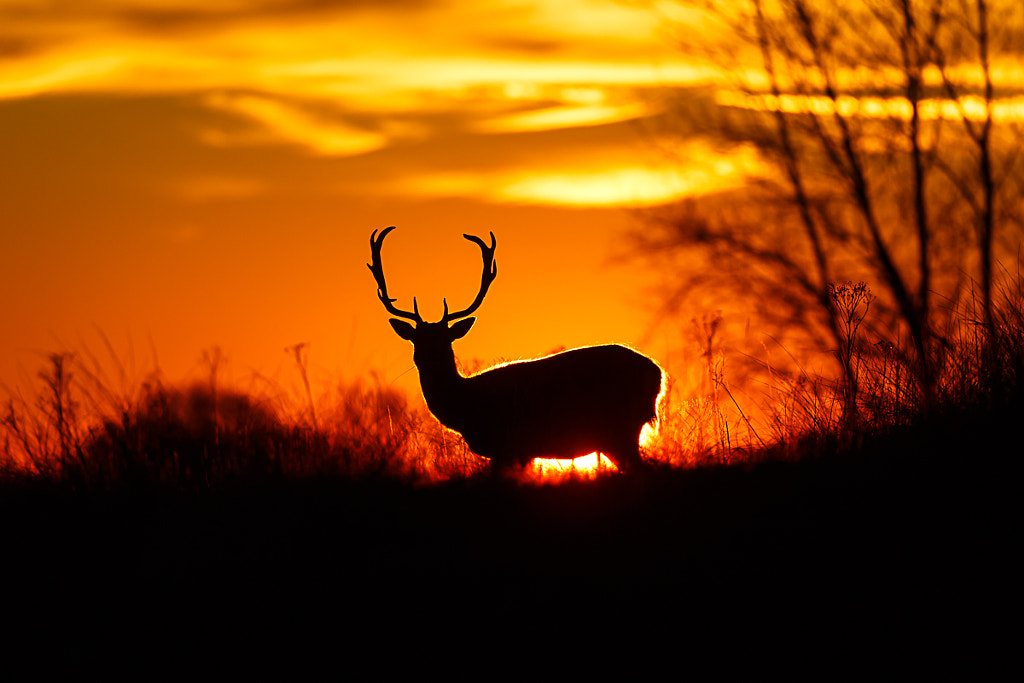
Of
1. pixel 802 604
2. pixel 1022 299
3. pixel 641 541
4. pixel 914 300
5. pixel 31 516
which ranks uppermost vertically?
pixel 914 300

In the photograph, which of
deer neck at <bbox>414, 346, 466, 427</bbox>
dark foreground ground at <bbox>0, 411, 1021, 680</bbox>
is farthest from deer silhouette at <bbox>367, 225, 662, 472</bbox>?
dark foreground ground at <bbox>0, 411, 1021, 680</bbox>

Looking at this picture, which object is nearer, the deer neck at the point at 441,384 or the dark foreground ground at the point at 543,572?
the dark foreground ground at the point at 543,572

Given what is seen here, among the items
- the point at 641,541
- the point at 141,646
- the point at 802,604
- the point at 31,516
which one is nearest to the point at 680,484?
the point at 641,541

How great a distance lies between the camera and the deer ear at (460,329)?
7160 mm

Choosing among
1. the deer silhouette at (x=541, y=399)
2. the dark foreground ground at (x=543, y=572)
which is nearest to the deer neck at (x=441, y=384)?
the deer silhouette at (x=541, y=399)

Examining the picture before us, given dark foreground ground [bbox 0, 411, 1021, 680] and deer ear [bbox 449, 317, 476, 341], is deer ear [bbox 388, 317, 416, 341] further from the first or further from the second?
dark foreground ground [bbox 0, 411, 1021, 680]

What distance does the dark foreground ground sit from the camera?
4852 mm

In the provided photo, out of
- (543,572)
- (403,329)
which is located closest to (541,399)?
(403,329)

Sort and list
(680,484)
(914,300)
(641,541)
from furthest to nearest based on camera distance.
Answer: (914,300) → (680,484) → (641,541)

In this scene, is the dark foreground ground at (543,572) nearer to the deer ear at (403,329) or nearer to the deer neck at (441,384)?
the deer neck at (441,384)

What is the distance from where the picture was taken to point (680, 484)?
20.9 feet

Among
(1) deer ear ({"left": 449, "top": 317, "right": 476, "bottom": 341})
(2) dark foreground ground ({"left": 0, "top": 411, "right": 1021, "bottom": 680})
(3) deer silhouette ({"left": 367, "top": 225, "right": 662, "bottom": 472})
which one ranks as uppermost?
(1) deer ear ({"left": 449, "top": 317, "right": 476, "bottom": 341})

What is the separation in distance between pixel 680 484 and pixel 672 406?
1509 mm

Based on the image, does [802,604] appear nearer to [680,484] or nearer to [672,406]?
[680,484]
